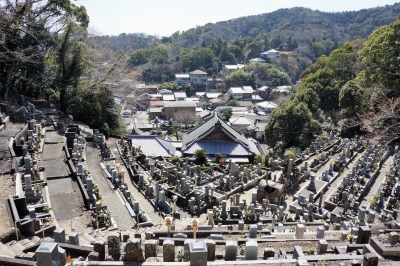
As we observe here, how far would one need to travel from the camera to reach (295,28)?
148 metres

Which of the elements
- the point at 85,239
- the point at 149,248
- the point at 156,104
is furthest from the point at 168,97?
the point at 149,248

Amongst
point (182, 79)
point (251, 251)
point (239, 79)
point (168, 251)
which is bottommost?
point (251, 251)

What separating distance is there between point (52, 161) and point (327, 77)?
98.6 feet

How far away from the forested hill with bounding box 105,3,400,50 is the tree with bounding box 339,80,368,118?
286 feet

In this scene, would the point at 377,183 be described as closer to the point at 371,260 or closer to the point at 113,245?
the point at 371,260

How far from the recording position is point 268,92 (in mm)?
69375

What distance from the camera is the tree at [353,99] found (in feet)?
91.9

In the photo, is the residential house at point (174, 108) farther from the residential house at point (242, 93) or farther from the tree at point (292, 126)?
the tree at point (292, 126)

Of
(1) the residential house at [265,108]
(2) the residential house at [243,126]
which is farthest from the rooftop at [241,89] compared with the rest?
(2) the residential house at [243,126]

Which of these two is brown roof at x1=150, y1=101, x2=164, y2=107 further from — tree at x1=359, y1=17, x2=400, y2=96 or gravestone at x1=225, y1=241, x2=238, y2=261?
gravestone at x1=225, y1=241, x2=238, y2=261

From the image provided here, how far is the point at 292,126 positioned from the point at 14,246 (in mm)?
22674

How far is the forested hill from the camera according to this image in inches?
5167

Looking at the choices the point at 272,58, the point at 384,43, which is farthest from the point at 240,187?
the point at 272,58

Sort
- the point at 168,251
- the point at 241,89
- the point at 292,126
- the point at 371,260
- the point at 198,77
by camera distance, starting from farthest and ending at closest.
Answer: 1. the point at 198,77
2. the point at 241,89
3. the point at 292,126
4. the point at 168,251
5. the point at 371,260
